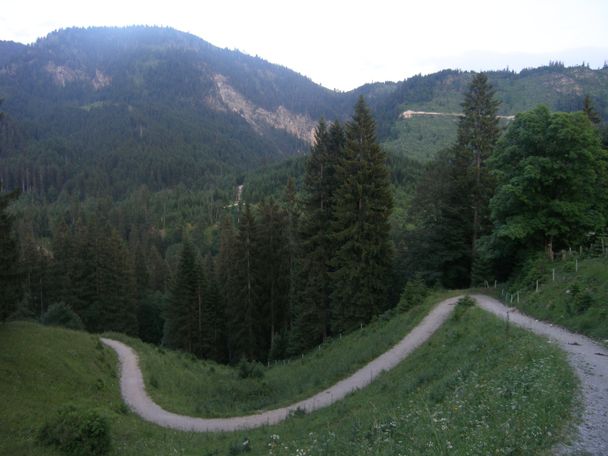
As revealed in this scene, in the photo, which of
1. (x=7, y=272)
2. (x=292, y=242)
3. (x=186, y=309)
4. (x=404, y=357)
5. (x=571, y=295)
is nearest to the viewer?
(x=571, y=295)

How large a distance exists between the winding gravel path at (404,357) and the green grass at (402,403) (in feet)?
1.34

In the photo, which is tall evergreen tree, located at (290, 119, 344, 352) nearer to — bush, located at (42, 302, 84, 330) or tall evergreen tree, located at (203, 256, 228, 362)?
tall evergreen tree, located at (203, 256, 228, 362)

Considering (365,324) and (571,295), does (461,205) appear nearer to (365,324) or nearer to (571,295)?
(365,324)

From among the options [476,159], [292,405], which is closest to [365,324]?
[292,405]

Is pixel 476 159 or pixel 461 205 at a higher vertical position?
pixel 476 159

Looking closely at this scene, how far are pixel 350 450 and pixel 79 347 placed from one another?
2271cm

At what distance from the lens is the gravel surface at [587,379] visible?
21.0ft

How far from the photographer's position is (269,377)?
27609 mm

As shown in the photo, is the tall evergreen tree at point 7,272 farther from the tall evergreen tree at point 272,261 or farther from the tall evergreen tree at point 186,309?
the tall evergreen tree at point 272,261

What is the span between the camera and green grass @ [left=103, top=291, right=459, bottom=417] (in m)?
20.7

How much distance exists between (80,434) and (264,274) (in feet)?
109

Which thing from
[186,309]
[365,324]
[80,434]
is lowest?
[186,309]

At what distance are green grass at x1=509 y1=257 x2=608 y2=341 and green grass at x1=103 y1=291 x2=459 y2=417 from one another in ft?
20.0

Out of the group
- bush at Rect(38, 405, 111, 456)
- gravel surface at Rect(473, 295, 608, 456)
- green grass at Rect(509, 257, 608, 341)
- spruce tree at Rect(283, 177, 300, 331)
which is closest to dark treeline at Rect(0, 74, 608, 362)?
spruce tree at Rect(283, 177, 300, 331)
